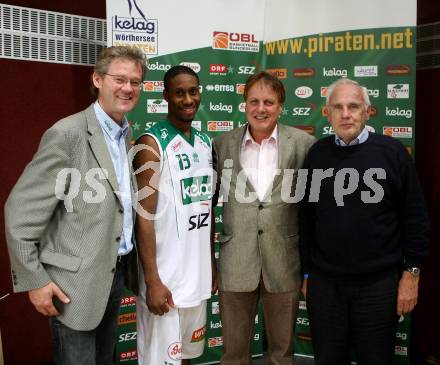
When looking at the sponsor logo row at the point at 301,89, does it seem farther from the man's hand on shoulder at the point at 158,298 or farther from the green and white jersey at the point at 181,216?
the man's hand on shoulder at the point at 158,298

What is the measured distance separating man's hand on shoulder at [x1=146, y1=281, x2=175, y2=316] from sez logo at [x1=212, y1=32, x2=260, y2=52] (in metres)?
1.96

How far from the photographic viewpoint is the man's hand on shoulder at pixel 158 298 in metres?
2.01

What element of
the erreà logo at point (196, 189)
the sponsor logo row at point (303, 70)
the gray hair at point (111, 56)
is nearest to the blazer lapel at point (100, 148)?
the gray hair at point (111, 56)

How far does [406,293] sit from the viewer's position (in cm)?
209

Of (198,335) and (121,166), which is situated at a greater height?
(121,166)

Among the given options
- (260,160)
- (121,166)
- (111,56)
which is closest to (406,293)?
(260,160)

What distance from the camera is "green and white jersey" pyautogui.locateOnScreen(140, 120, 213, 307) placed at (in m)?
2.04

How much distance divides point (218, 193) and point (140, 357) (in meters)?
0.89

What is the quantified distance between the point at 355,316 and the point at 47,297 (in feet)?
4.40

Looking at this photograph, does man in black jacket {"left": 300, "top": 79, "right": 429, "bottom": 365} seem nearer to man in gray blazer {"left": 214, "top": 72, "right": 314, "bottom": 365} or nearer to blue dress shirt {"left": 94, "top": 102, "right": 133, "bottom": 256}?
man in gray blazer {"left": 214, "top": 72, "right": 314, "bottom": 365}

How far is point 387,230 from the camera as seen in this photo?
207cm

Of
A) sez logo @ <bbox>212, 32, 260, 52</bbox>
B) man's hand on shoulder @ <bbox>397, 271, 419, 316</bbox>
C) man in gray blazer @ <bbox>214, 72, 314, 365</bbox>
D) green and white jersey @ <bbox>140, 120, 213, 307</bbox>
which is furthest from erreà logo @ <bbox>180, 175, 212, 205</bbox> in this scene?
sez logo @ <bbox>212, 32, 260, 52</bbox>

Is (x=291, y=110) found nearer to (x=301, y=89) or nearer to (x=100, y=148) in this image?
(x=301, y=89)

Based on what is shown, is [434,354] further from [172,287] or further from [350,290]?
[172,287]
